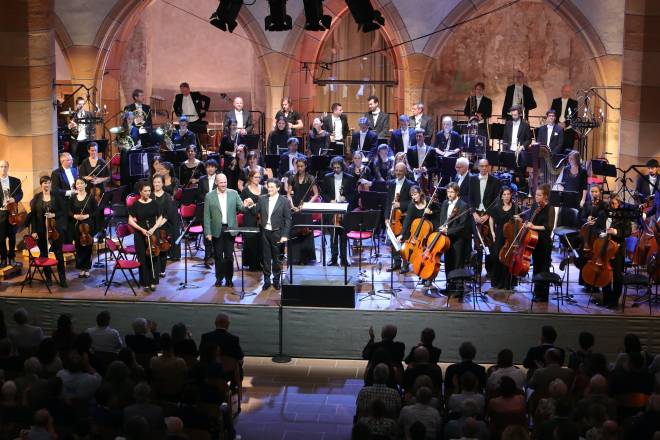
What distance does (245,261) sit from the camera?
13.5m

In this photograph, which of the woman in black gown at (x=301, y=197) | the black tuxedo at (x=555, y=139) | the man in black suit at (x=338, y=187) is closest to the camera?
the woman in black gown at (x=301, y=197)

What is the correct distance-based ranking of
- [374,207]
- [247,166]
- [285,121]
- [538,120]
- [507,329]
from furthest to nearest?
1. [538,120]
2. [285,121]
3. [247,166]
4. [374,207]
5. [507,329]

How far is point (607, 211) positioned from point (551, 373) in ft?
10.8

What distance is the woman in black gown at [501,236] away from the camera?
40.1 feet

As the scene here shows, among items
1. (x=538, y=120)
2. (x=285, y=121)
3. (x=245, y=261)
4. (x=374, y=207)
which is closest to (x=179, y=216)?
(x=245, y=261)

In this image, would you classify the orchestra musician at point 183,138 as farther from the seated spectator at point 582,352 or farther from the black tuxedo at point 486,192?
the seated spectator at point 582,352

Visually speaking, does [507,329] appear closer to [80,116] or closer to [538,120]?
[80,116]

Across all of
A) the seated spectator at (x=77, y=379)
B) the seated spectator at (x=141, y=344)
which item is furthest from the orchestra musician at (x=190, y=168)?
the seated spectator at (x=77, y=379)

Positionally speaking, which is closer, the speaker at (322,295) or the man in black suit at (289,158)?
the speaker at (322,295)

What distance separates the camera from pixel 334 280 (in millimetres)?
11867

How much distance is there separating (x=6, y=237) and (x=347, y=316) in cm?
476

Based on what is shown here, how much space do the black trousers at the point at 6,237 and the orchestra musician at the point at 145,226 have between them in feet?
5.98

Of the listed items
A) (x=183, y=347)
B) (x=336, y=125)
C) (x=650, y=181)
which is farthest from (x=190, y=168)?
(x=650, y=181)

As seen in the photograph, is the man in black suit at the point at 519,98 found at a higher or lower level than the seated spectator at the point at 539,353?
higher
